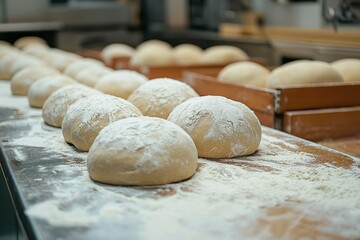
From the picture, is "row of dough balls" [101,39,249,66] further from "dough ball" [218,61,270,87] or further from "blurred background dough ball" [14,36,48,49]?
"blurred background dough ball" [14,36,48,49]

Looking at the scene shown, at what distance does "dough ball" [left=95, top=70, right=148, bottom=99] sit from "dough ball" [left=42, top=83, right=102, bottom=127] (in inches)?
7.9

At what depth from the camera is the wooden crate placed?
2133 millimetres

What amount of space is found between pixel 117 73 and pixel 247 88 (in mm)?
649

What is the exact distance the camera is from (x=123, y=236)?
1.07m

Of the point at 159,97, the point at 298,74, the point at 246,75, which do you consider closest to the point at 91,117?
the point at 159,97

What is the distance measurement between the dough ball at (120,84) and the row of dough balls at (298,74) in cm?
49

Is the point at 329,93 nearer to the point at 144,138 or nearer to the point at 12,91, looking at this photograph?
the point at 144,138

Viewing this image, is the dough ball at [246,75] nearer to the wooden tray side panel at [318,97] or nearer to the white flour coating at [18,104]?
the wooden tray side panel at [318,97]

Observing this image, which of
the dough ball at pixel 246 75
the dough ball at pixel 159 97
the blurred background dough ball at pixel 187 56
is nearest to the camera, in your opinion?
the dough ball at pixel 159 97

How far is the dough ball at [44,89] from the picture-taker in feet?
8.23

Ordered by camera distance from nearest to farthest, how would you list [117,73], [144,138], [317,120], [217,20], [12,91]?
1. [144,138]
2. [317,120]
3. [117,73]
4. [12,91]
5. [217,20]

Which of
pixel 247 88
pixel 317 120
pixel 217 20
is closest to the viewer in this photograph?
pixel 317 120

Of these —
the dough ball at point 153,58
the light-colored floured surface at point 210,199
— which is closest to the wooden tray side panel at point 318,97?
the light-colored floured surface at point 210,199

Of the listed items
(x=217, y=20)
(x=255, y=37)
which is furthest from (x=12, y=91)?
(x=217, y=20)
